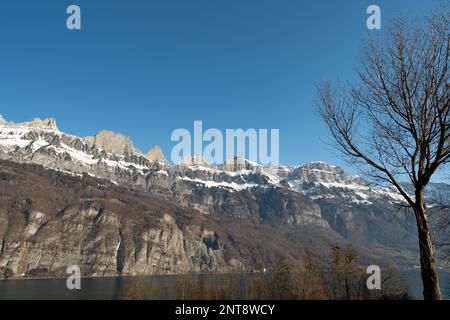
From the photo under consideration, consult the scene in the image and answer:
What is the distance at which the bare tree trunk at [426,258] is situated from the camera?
498 inches

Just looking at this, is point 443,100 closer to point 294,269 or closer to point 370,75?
point 370,75

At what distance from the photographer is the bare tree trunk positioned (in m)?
12.6

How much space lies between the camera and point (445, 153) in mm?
12984

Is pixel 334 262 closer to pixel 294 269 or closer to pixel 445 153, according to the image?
pixel 294 269

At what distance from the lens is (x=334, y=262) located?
218 feet

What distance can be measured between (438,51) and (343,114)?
13.1 ft

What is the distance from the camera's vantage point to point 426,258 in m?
13.1
